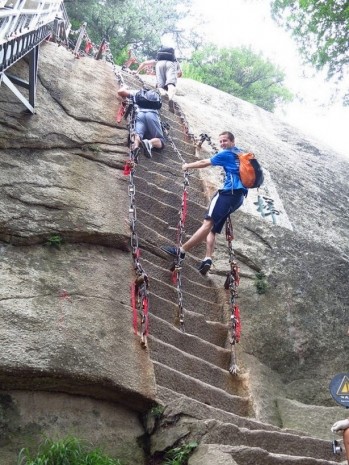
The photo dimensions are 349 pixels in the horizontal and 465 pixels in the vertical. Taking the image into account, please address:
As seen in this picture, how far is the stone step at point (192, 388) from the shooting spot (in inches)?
185

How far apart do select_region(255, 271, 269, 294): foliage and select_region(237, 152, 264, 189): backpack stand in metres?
1.29

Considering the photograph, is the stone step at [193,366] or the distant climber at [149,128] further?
the distant climber at [149,128]

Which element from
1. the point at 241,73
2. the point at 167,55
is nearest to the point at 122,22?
the point at 167,55

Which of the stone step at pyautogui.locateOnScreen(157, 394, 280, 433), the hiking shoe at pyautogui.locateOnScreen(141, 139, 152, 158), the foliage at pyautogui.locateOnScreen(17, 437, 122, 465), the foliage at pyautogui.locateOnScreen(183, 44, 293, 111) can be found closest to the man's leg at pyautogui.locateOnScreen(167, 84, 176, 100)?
the hiking shoe at pyautogui.locateOnScreen(141, 139, 152, 158)

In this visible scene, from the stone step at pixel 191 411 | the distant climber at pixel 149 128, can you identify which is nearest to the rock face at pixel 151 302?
the stone step at pixel 191 411

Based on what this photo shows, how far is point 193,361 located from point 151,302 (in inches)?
34.2

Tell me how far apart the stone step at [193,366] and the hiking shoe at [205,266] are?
54.6 inches

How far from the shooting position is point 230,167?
6.78m

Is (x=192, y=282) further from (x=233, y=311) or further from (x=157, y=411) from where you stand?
(x=157, y=411)

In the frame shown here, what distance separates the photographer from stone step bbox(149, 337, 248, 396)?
503 centimetres

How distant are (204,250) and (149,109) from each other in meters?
3.05

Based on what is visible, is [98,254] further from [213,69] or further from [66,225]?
[213,69]

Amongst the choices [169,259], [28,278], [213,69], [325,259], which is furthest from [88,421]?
[213,69]

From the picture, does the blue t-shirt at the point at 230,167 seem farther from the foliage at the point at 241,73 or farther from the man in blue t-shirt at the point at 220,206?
the foliage at the point at 241,73
